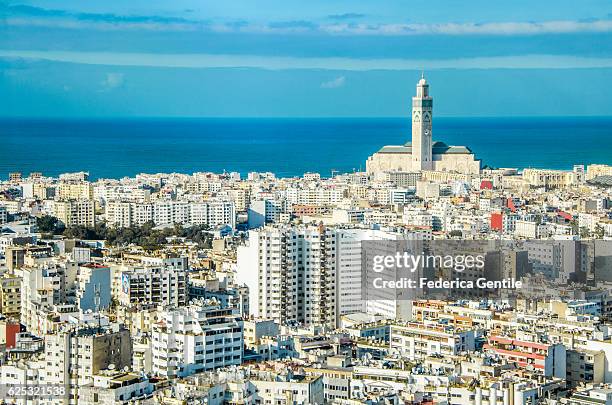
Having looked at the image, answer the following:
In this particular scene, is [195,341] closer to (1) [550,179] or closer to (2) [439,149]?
(1) [550,179]

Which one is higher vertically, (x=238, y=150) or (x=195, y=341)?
(x=238, y=150)

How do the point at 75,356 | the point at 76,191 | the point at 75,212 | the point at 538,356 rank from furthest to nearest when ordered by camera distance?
the point at 76,191
the point at 75,212
the point at 538,356
the point at 75,356

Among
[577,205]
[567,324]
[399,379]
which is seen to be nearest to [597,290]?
[567,324]

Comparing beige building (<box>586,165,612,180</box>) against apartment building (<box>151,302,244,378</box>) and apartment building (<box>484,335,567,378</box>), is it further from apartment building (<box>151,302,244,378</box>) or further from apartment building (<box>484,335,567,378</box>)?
apartment building (<box>151,302,244,378</box>)

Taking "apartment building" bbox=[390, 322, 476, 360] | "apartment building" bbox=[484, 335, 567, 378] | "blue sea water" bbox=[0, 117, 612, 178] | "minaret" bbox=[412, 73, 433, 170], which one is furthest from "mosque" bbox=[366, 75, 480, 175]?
"apartment building" bbox=[484, 335, 567, 378]

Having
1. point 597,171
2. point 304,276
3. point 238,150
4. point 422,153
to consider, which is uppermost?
point 238,150

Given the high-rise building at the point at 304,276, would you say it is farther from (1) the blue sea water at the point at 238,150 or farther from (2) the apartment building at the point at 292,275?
(1) the blue sea water at the point at 238,150

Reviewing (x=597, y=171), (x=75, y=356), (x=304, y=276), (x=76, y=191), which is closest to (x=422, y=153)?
(x=597, y=171)
